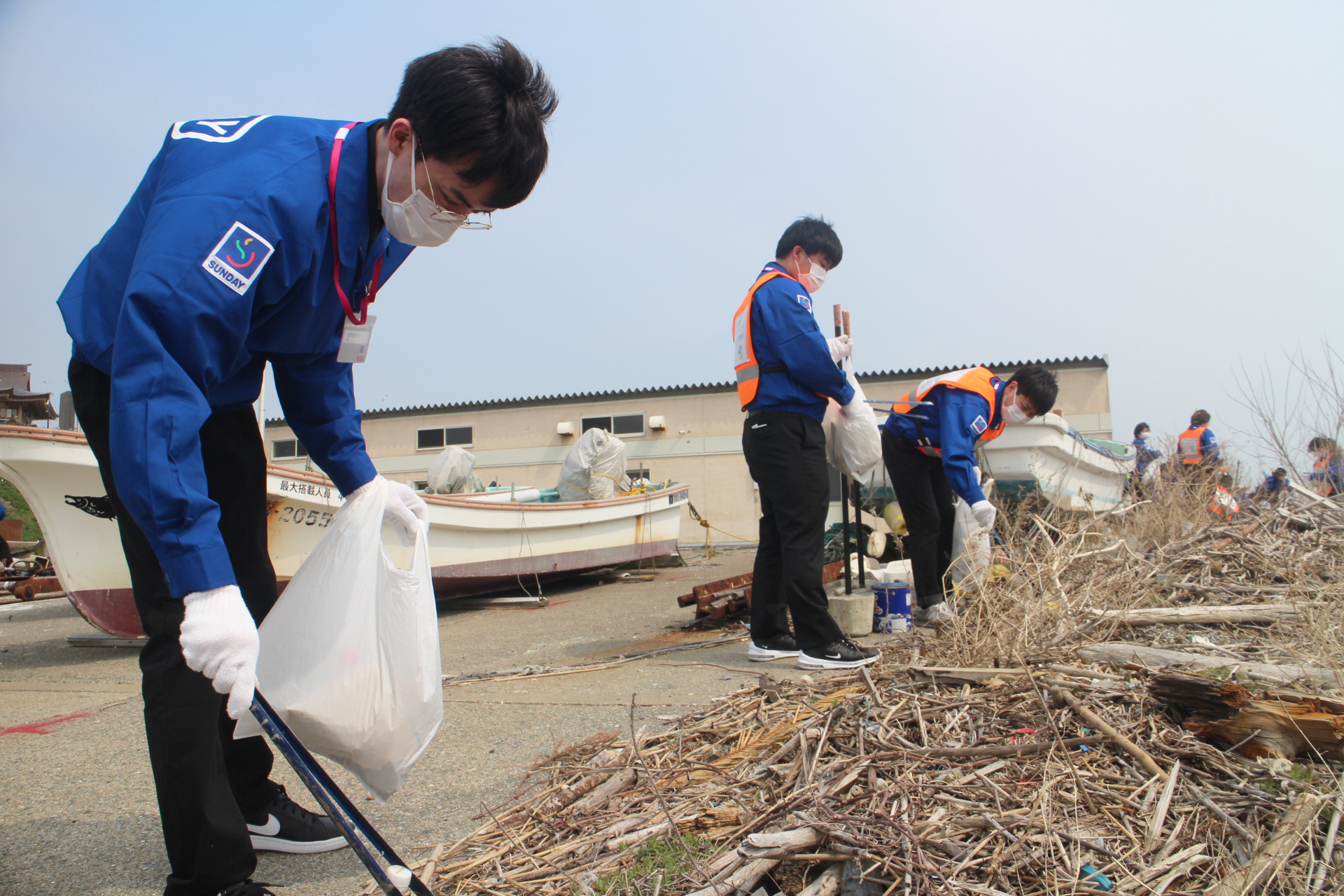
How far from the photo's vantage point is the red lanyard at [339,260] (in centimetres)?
150

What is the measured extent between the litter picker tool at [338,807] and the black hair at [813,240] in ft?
10.7

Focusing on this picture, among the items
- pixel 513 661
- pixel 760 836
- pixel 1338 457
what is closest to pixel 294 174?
pixel 760 836

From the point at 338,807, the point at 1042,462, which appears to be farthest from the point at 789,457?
the point at 1042,462

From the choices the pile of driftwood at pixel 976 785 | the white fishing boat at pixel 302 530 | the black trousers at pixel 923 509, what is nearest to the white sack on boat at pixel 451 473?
the white fishing boat at pixel 302 530

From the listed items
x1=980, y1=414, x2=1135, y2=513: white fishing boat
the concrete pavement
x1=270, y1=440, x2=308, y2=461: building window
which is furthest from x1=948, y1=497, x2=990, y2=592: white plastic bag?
x1=270, y1=440, x2=308, y2=461: building window

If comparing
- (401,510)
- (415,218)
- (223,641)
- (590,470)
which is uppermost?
(415,218)

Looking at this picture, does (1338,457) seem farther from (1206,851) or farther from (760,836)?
(760,836)

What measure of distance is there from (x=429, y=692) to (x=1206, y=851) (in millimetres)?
1561

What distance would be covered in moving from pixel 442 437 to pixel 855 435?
63.4 ft

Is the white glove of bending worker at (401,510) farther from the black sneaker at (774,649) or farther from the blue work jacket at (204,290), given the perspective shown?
the black sneaker at (774,649)

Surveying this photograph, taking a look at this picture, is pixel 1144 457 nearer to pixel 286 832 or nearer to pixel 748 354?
pixel 748 354

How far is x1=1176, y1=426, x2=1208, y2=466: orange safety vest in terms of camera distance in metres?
7.39

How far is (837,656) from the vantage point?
3406mm

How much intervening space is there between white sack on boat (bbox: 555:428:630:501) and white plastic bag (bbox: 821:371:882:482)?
5801 millimetres
